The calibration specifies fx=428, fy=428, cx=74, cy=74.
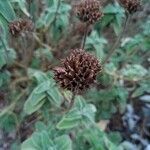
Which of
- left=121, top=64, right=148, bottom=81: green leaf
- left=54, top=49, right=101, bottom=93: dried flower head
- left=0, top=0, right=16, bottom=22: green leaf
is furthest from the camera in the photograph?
left=121, top=64, right=148, bottom=81: green leaf

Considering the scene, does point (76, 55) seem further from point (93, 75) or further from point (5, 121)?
point (5, 121)

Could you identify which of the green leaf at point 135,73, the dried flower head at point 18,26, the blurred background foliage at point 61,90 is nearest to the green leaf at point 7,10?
the blurred background foliage at point 61,90

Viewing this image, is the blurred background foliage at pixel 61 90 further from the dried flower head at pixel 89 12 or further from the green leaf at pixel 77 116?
Answer: the dried flower head at pixel 89 12

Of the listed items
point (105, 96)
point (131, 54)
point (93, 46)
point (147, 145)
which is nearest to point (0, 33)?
point (93, 46)

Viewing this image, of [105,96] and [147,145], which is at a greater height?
[105,96]

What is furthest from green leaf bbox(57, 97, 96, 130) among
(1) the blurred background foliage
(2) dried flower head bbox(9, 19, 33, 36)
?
(2) dried flower head bbox(9, 19, 33, 36)

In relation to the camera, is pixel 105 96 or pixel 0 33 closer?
pixel 0 33

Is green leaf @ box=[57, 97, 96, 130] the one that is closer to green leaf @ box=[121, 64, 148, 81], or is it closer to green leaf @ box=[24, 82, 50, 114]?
green leaf @ box=[24, 82, 50, 114]
